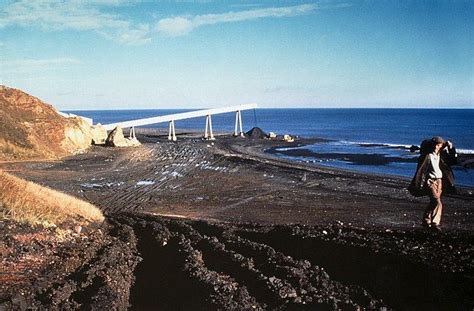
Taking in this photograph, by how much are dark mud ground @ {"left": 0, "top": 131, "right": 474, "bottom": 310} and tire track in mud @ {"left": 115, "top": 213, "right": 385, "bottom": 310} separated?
2cm

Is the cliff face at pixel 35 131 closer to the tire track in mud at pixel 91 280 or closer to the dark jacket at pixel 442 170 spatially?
the tire track in mud at pixel 91 280

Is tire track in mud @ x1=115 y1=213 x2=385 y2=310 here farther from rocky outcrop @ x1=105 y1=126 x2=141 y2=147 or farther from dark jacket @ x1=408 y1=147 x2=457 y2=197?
rocky outcrop @ x1=105 y1=126 x2=141 y2=147

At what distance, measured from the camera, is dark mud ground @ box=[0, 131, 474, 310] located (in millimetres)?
7633

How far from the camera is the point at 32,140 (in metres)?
36.4

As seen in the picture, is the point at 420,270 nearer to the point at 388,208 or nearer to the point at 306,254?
the point at 306,254

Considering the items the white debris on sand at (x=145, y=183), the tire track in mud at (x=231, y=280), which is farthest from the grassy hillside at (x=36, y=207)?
the white debris on sand at (x=145, y=183)

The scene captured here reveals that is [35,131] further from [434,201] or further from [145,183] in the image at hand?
[434,201]

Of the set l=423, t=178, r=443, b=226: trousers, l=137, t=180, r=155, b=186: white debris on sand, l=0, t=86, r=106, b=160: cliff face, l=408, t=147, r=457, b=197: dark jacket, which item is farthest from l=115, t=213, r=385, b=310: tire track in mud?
l=0, t=86, r=106, b=160: cliff face

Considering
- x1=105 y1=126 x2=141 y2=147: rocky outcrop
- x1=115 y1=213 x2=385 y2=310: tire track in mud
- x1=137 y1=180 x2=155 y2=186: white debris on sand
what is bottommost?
x1=137 y1=180 x2=155 y2=186: white debris on sand

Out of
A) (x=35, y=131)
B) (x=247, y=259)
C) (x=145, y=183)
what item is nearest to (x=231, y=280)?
(x=247, y=259)

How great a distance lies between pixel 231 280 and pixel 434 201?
191 inches

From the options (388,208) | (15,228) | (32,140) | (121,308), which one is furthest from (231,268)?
(32,140)

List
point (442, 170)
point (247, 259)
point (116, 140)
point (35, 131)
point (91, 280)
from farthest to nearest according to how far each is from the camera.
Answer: point (116, 140), point (35, 131), point (442, 170), point (247, 259), point (91, 280)

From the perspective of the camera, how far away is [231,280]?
8820mm
